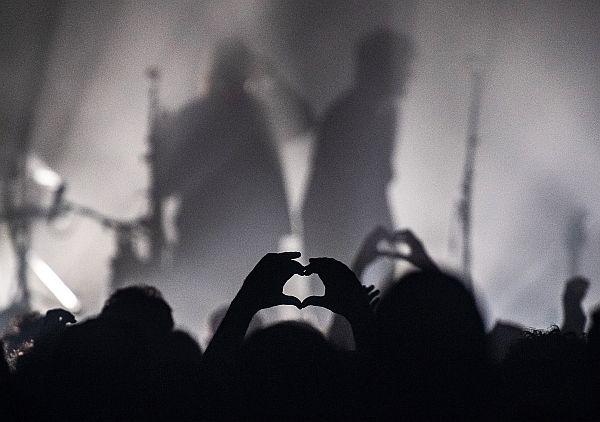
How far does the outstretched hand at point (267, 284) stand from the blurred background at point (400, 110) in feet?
18.2

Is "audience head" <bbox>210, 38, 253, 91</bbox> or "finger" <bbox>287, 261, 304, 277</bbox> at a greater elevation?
"audience head" <bbox>210, 38, 253, 91</bbox>

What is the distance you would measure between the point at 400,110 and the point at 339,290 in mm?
6011

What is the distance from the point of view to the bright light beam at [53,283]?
9327mm

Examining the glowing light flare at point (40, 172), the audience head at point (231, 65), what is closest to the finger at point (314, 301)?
the audience head at point (231, 65)

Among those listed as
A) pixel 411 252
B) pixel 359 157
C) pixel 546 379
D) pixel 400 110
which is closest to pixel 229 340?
pixel 546 379

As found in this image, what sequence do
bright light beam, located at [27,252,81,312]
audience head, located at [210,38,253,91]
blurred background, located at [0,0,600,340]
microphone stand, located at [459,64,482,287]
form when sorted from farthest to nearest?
bright light beam, located at [27,252,81,312] < audience head, located at [210,38,253,91] < blurred background, located at [0,0,600,340] < microphone stand, located at [459,64,482,287]

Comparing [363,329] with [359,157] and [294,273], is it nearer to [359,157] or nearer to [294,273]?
[294,273]

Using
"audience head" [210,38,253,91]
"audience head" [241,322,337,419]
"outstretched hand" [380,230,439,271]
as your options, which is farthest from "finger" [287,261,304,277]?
"audience head" [210,38,253,91]

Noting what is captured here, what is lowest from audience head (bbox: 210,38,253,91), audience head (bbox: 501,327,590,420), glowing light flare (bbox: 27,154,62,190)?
audience head (bbox: 501,327,590,420)

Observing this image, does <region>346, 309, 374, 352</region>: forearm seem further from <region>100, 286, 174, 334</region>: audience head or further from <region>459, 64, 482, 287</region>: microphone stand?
<region>459, 64, 482, 287</region>: microphone stand

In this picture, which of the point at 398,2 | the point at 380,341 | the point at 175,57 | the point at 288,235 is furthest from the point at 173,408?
the point at 175,57

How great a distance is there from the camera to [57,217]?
29.1ft

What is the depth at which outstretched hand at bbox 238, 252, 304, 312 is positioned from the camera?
204cm

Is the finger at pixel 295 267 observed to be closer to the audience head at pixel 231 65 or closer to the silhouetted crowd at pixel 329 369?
the silhouetted crowd at pixel 329 369
